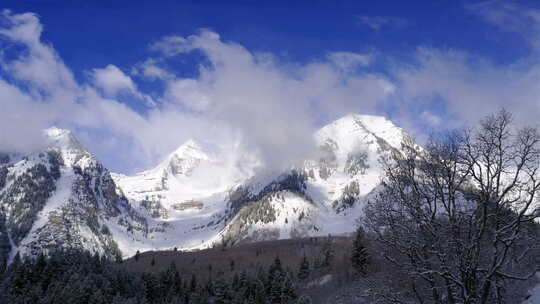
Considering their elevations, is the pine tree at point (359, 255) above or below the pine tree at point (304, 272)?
above

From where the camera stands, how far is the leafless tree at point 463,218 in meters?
13.0

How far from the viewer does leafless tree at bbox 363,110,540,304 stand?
1298cm

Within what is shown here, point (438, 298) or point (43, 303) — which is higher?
point (438, 298)

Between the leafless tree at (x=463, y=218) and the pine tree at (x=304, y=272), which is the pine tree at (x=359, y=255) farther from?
the leafless tree at (x=463, y=218)

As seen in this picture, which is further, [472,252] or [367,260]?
[367,260]

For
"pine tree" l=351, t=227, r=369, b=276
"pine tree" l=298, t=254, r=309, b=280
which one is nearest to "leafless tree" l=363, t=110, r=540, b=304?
"pine tree" l=351, t=227, r=369, b=276

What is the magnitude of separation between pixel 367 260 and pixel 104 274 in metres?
56.2

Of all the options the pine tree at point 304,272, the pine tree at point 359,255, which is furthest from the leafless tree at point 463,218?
the pine tree at point 304,272

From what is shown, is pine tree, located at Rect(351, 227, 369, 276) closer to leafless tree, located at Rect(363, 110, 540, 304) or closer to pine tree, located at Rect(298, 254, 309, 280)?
pine tree, located at Rect(298, 254, 309, 280)

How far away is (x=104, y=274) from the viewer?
305 ft

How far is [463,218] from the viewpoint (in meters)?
13.9

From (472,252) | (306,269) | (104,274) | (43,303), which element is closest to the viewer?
(472,252)

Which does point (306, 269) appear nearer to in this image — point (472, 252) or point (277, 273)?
point (277, 273)

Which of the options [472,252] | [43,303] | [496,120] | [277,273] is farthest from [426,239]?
[277,273]
